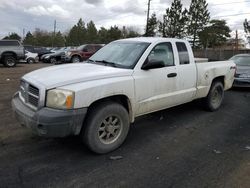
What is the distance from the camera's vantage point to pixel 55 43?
75.9 m

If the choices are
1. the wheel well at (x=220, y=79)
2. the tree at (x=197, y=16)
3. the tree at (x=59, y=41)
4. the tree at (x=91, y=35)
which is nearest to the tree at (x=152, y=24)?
the tree at (x=197, y=16)

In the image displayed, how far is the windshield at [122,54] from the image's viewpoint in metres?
4.88

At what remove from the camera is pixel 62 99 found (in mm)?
3732

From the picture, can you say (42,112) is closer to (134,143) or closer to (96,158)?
(96,158)

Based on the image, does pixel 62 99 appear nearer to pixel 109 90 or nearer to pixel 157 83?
pixel 109 90

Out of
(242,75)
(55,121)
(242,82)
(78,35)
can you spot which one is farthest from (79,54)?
(78,35)

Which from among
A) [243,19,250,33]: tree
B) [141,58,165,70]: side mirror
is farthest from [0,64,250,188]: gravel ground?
[243,19,250,33]: tree

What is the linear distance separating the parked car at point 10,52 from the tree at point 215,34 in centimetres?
3759

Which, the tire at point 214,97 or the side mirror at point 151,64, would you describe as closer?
the side mirror at point 151,64

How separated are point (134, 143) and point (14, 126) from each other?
2.42 m

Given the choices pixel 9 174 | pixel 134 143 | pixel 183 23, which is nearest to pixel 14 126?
pixel 9 174

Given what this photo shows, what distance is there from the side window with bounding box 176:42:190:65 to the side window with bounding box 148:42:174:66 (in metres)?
0.27

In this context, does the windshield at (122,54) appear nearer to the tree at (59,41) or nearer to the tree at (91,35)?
the tree at (91,35)

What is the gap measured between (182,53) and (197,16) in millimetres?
45176
